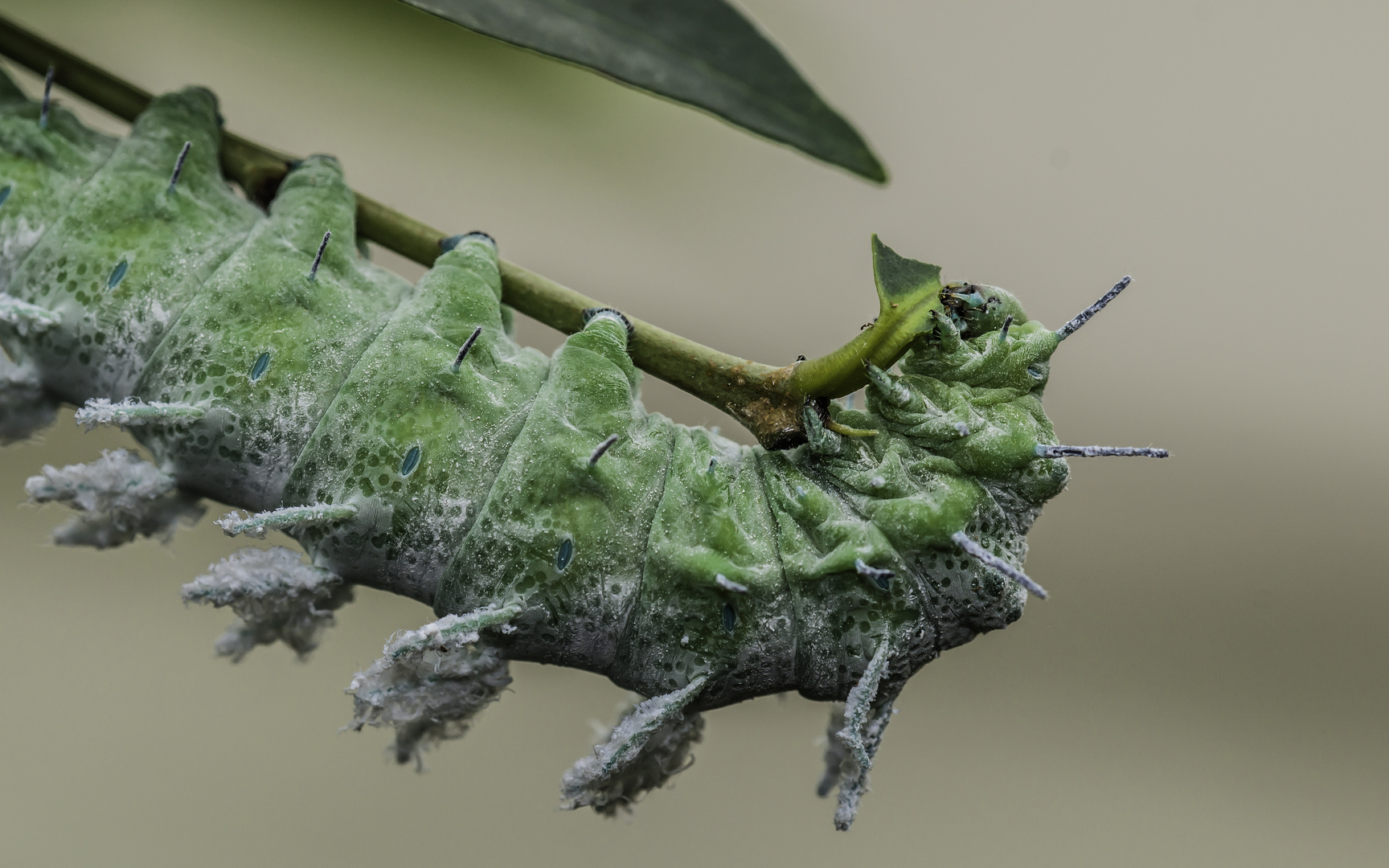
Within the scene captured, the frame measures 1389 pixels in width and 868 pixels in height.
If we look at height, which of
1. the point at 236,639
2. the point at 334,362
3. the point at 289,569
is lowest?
the point at 236,639

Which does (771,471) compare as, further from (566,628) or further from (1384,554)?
→ (1384,554)

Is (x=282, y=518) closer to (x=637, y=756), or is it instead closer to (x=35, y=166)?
(x=637, y=756)

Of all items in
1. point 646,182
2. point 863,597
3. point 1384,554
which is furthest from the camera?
point 646,182

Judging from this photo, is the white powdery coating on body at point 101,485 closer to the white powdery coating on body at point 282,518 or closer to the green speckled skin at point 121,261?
the green speckled skin at point 121,261

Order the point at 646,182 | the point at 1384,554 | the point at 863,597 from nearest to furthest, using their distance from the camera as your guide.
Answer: the point at 863,597 → the point at 1384,554 → the point at 646,182

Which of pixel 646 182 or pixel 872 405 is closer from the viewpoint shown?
pixel 872 405

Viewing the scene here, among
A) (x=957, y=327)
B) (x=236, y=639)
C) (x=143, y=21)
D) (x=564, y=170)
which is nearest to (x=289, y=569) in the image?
(x=236, y=639)

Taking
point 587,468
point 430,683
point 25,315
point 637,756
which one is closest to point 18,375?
point 25,315

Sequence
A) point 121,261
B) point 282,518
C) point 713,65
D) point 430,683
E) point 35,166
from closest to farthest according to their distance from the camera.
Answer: point 282,518, point 430,683, point 121,261, point 35,166, point 713,65
